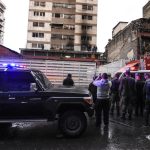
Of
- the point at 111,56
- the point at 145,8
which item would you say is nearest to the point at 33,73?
the point at 145,8

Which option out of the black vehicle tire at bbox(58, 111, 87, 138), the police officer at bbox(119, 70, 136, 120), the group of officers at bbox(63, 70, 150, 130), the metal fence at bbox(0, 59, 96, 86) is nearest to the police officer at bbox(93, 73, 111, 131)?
the group of officers at bbox(63, 70, 150, 130)

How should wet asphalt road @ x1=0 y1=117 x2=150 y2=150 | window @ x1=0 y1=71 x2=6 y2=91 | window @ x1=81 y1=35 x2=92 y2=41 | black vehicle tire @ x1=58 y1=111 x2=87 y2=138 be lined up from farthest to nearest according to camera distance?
window @ x1=81 y1=35 x2=92 y2=41 → black vehicle tire @ x1=58 y1=111 x2=87 y2=138 → window @ x1=0 y1=71 x2=6 y2=91 → wet asphalt road @ x1=0 y1=117 x2=150 y2=150

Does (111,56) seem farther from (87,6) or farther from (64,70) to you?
(64,70)

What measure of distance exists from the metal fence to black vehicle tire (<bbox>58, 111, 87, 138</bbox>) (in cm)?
1480

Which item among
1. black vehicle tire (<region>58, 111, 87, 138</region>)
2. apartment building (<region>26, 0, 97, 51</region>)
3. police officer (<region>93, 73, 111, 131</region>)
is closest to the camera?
black vehicle tire (<region>58, 111, 87, 138</region>)

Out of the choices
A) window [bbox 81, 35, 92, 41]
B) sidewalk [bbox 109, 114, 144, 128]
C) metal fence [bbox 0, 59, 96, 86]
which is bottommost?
sidewalk [bbox 109, 114, 144, 128]

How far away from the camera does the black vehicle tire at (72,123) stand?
10289 millimetres

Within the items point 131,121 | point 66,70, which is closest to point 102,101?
point 131,121

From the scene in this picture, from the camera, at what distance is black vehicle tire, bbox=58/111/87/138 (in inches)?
405

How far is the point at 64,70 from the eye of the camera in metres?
25.5

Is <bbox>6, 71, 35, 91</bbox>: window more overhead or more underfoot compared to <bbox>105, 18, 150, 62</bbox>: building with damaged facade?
more underfoot

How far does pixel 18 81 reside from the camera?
406 inches

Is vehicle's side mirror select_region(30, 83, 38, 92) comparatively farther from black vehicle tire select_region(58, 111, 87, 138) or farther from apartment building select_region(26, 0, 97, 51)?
apartment building select_region(26, 0, 97, 51)

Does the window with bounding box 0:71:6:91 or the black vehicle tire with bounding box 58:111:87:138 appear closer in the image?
the window with bounding box 0:71:6:91
